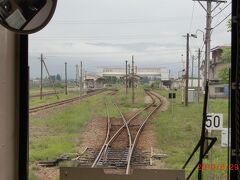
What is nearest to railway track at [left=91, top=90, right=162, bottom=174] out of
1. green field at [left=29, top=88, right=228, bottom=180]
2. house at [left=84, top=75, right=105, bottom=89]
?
green field at [left=29, top=88, right=228, bottom=180]

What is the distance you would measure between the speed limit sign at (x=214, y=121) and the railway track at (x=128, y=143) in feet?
1.70

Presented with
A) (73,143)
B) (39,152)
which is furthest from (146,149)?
(39,152)

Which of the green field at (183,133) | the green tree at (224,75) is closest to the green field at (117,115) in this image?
the green field at (183,133)

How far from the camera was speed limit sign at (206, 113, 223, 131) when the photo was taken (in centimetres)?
191

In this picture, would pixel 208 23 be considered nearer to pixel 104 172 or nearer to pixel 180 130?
pixel 180 130

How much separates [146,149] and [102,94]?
53 centimetres

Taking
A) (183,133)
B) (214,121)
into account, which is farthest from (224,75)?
(183,133)

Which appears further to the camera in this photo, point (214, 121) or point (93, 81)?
point (93, 81)

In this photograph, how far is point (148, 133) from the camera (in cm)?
246

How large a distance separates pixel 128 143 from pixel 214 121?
1.95 ft

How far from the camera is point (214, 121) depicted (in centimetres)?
193

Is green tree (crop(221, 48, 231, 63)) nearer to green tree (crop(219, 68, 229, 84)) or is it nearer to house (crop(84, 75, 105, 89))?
green tree (crop(219, 68, 229, 84))
